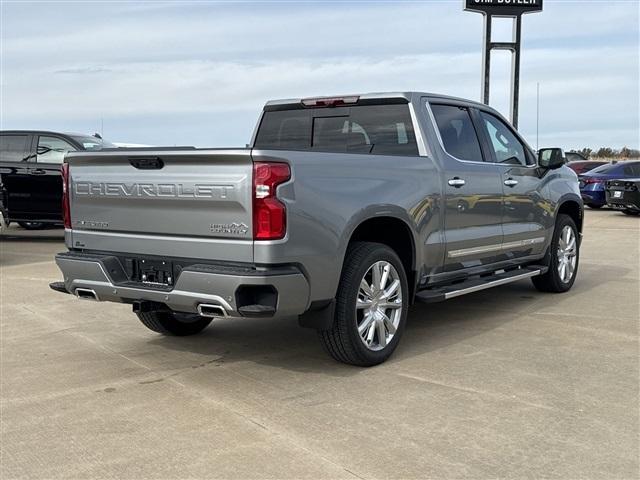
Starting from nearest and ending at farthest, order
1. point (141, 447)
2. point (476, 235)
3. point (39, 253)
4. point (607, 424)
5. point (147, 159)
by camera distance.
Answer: point (141, 447)
point (607, 424)
point (147, 159)
point (476, 235)
point (39, 253)

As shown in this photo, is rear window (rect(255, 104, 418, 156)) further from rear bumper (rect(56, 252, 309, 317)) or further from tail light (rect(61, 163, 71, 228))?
tail light (rect(61, 163, 71, 228))

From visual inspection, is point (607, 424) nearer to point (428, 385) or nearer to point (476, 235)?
point (428, 385)

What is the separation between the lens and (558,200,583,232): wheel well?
7915 mm

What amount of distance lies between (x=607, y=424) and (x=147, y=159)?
3170 mm

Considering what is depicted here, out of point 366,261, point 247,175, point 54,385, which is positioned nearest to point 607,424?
point 366,261

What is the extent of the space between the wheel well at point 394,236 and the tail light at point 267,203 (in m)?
1.02

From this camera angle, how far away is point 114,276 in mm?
4742

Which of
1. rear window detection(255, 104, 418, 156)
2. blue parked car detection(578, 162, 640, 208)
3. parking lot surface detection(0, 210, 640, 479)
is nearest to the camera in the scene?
parking lot surface detection(0, 210, 640, 479)

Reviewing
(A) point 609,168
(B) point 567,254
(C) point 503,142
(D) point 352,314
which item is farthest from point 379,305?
(A) point 609,168

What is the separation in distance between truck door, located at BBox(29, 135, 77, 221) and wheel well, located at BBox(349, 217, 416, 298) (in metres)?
8.68

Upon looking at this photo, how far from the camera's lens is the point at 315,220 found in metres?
4.38

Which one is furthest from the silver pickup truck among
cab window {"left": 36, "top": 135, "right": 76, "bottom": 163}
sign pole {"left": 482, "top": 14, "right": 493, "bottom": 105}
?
sign pole {"left": 482, "top": 14, "right": 493, "bottom": 105}

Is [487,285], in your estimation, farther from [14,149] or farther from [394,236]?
[14,149]

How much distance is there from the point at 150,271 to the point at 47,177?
8.87 metres
